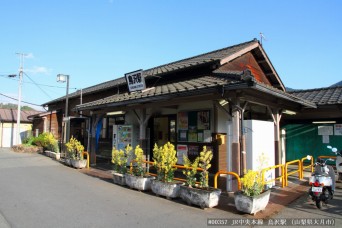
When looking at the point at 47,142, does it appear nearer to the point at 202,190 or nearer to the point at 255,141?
the point at 202,190

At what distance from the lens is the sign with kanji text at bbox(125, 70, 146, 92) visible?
35.9ft

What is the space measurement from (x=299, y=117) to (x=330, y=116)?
53.5 inches

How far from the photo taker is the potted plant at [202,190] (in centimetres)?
619

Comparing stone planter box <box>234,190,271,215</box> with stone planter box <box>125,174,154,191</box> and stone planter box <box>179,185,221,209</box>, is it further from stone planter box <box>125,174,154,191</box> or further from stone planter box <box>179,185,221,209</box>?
stone planter box <box>125,174,154,191</box>

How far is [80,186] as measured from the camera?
344 inches

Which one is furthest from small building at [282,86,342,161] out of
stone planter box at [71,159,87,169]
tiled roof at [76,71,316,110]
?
stone planter box at [71,159,87,169]

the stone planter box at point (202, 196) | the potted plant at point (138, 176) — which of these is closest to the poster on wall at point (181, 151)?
the potted plant at point (138, 176)

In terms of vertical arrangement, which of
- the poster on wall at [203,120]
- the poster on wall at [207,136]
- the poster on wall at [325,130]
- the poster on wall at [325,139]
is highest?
the poster on wall at [203,120]

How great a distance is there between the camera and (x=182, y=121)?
36.1ft

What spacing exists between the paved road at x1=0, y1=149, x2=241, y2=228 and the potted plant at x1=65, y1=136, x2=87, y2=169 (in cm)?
307

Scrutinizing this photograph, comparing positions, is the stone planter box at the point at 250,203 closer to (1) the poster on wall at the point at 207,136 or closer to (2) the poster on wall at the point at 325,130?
(1) the poster on wall at the point at 207,136

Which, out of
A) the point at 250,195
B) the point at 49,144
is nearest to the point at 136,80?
the point at 250,195

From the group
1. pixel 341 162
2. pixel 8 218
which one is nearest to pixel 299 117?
pixel 341 162

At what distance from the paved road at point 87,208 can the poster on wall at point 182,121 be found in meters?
3.58
